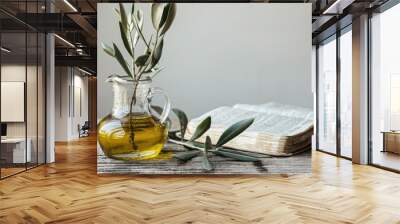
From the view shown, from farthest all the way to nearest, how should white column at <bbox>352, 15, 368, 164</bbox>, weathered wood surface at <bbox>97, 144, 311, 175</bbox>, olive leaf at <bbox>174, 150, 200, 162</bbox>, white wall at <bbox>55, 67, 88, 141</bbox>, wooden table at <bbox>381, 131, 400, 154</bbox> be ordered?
white wall at <bbox>55, 67, 88, 141</bbox> → white column at <bbox>352, 15, 368, 164</bbox> → wooden table at <bbox>381, 131, 400, 154</bbox> → weathered wood surface at <bbox>97, 144, 311, 175</bbox> → olive leaf at <bbox>174, 150, 200, 162</bbox>

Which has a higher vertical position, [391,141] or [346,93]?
[346,93]

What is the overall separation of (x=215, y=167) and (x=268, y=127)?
Result: 908 millimetres

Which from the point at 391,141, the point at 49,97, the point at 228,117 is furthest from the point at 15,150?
the point at 391,141

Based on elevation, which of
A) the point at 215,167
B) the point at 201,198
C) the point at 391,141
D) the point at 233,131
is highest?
the point at 233,131

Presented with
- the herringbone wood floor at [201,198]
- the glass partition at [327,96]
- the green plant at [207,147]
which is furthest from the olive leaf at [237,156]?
the glass partition at [327,96]

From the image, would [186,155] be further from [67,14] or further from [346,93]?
[346,93]

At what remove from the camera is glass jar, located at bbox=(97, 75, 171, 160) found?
7.24 feet

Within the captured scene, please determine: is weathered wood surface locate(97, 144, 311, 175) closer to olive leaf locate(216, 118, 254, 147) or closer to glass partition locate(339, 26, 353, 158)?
olive leaf locate(216, 118, 254, 147)

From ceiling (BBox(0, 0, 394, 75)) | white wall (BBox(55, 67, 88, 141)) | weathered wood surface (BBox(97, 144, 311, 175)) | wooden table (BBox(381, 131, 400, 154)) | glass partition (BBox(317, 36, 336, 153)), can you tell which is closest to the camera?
weathered wood surface (BBox(97, 144, 311, 175))

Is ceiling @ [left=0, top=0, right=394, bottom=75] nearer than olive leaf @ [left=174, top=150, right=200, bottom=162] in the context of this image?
No

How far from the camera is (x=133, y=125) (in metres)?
2.30

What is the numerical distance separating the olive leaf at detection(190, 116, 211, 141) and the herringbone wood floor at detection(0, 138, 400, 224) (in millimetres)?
583

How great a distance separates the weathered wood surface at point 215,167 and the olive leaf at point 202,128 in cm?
40

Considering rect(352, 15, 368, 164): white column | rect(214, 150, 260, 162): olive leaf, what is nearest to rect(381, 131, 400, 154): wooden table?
rect(352, 15, 368, 164): white column
